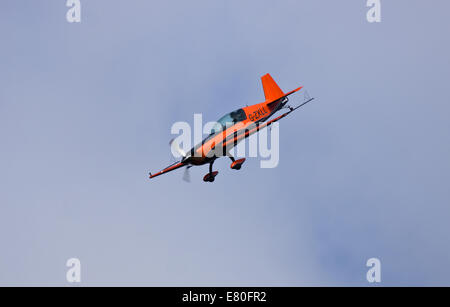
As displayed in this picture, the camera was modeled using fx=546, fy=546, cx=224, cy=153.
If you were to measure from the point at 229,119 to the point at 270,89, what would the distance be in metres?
6.93

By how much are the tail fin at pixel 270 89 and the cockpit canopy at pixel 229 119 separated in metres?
4.51

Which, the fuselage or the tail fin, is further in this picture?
the tail fin

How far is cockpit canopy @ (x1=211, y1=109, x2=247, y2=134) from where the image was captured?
141 ft

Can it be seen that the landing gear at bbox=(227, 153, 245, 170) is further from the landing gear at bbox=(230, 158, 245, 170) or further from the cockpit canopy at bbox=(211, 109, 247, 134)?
the cockpit canopy at bbox=(211, 109, 247, 134)

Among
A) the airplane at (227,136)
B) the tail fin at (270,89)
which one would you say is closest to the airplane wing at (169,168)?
the airplane at (227,136)

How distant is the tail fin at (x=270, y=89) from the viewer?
1916 inches

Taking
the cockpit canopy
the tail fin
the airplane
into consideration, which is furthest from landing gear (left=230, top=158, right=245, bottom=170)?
the tail fin

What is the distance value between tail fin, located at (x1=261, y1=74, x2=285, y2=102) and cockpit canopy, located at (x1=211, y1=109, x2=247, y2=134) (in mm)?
4510

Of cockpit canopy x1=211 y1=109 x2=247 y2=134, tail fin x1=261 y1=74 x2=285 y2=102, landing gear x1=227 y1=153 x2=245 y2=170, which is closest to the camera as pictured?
landing gear x1=227 y1=153 x2=245 y2=170

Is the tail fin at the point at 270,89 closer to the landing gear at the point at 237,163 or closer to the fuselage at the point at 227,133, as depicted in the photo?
the fuselage at the point at 227,133

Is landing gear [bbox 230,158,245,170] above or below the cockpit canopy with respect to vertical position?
below
